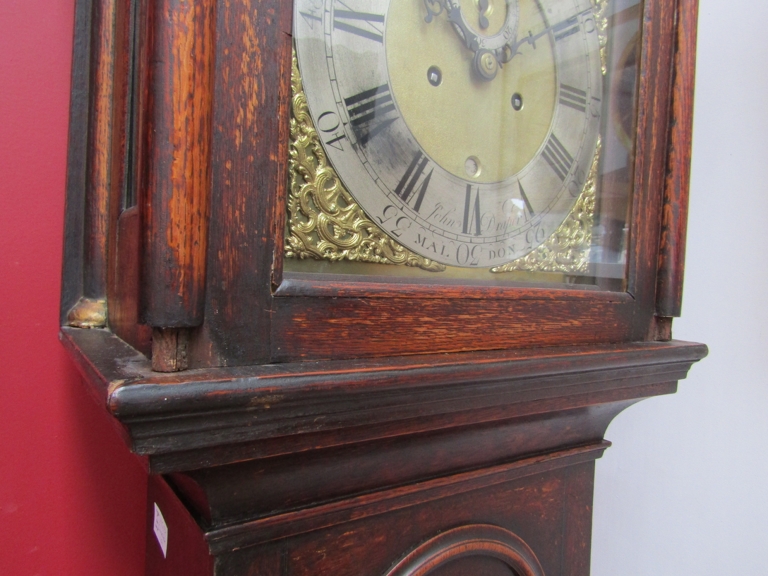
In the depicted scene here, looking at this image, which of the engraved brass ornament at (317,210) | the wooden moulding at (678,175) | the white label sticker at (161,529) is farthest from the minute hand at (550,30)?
the white label sticker at (161,529)

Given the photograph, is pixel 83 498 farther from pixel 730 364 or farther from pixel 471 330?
pixel 730 364

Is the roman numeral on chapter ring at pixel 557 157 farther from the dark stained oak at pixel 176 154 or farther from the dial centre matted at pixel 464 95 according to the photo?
the dark stained oak at pixel 176 154

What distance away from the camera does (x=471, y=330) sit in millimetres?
447

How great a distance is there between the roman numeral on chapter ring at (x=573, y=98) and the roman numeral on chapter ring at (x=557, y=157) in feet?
0.15

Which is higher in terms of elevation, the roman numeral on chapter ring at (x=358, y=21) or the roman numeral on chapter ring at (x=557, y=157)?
the roman numeral on chapter ring at (x=358, y=21)

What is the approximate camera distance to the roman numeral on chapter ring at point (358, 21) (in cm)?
41

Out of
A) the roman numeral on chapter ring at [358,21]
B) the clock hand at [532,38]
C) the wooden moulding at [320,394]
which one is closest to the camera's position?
the wooden moulding at [320,394]

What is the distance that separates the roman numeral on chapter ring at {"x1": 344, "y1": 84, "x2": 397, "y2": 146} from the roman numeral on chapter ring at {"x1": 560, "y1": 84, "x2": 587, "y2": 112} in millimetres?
233

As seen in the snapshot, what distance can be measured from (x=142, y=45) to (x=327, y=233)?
174mm

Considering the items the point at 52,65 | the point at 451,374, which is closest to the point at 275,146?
the point at 451,374

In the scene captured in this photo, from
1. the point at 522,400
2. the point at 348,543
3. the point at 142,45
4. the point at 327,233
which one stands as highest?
the point at 142,45

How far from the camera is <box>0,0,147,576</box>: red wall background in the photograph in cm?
59

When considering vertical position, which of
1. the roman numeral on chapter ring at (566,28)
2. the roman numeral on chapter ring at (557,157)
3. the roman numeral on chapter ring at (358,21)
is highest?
the roman numeral on chapter ring at (566,28)

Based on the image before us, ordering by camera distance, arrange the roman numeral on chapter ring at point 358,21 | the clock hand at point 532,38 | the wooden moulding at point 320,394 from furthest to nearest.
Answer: the clock hand at point 532,38, the roman numeral on chapter ring at point 358,21, the wooden moulding at point 320,394
